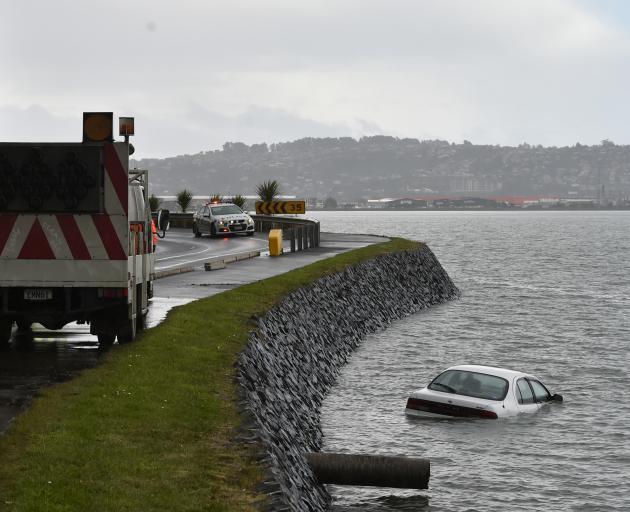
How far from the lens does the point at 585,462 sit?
21.1 meters

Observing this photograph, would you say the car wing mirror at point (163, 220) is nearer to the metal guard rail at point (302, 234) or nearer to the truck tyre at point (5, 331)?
the truck tyre at point (5, 331)

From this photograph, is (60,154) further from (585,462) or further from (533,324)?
(533,324)

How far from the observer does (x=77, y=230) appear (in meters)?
16.5

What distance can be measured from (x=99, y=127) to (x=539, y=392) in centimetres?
1407

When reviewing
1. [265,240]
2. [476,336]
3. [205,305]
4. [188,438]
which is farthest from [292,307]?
[265,240]

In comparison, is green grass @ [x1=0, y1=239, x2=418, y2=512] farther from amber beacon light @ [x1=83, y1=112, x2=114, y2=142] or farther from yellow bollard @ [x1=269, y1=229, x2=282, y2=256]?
yellow bollard @ [x1=269, y1=229, x2=282, y2=256]

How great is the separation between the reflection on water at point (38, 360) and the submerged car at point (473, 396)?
21.0 ft

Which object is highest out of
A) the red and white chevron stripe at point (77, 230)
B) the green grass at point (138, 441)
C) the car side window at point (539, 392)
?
the red and white chevron stripe at point (77, 230)

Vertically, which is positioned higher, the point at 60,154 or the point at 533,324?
the point at 60,154

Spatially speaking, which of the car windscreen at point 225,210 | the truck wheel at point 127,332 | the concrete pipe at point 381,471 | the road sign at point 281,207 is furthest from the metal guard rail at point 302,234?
the concrete pipe at point 381,471

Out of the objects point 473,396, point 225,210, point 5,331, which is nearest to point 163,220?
point 5,331

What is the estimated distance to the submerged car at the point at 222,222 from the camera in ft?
207

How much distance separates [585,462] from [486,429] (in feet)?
7.66

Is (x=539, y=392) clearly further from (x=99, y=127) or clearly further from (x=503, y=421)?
(x=99, y=127)
